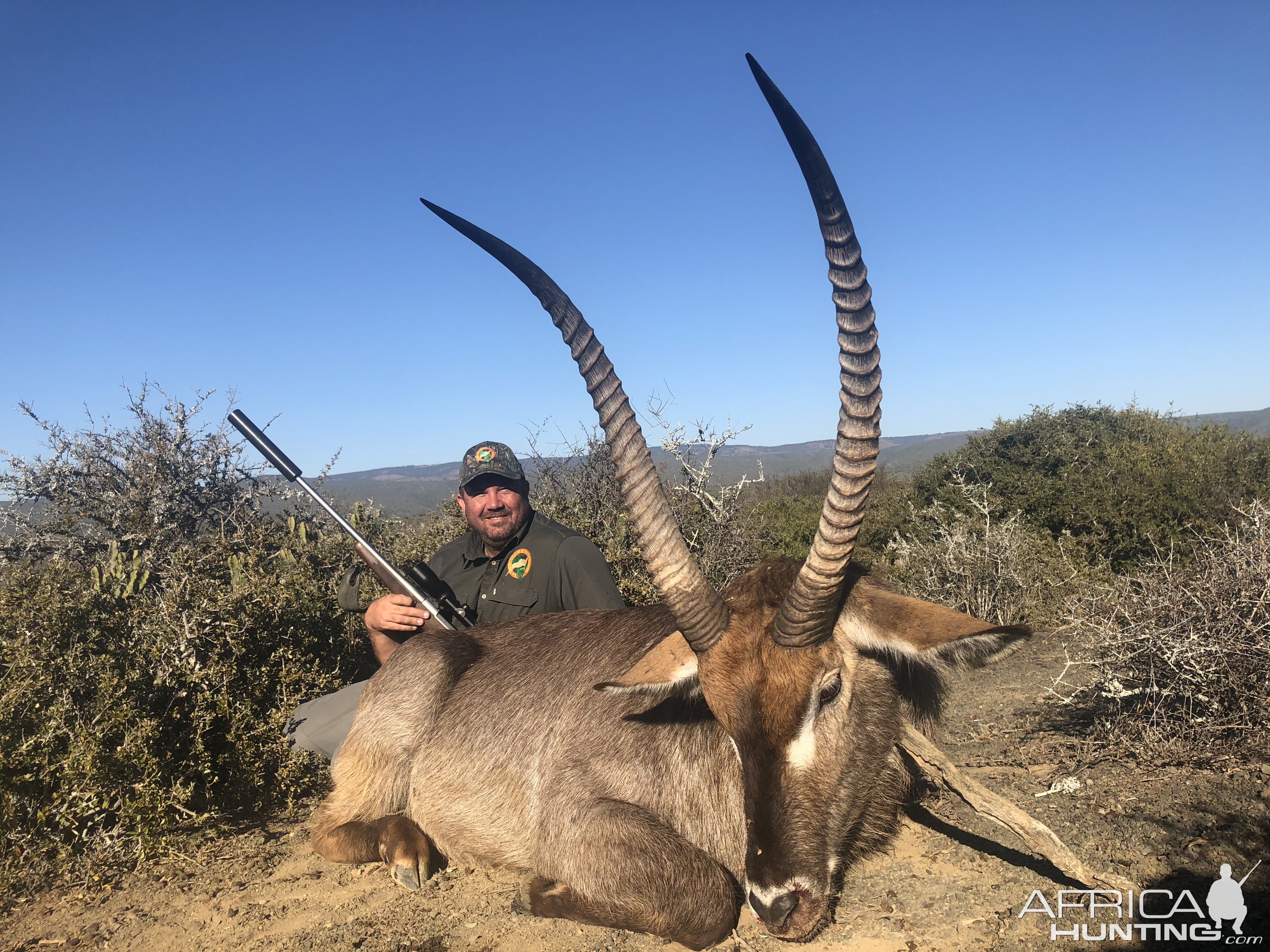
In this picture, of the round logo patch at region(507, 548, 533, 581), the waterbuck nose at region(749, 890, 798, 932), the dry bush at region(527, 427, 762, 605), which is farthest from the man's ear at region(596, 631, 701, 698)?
the dry bush at region(527, 427, 762, 605)

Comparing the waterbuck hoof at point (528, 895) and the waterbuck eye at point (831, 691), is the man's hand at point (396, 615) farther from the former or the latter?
the waterbuck eye at point (831, 691)

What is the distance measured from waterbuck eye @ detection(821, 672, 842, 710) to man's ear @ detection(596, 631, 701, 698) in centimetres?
53

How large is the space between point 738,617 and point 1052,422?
19099 mm

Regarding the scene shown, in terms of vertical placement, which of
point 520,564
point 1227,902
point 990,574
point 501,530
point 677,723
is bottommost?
point 1227,902

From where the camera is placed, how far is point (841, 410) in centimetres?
285

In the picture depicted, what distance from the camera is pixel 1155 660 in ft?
16.4

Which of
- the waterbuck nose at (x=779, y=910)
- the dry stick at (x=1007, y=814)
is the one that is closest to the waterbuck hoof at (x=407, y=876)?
the waterbuck nose at (x=779, y=910)

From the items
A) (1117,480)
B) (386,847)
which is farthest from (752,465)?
(386,847)

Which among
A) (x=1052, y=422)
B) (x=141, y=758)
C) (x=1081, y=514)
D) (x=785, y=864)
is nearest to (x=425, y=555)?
(x=141, y=758)

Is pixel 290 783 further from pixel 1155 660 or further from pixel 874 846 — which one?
pixel 1155 660

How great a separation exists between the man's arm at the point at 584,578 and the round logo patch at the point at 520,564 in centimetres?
26

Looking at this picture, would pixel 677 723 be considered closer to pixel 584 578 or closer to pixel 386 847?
pixel 386 847

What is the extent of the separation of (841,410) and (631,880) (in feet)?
7.72

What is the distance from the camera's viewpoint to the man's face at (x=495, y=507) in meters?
6.36
